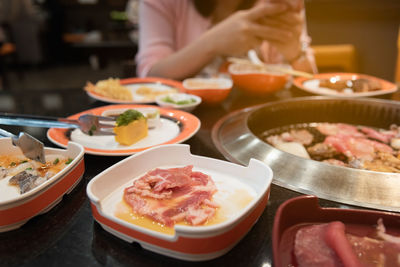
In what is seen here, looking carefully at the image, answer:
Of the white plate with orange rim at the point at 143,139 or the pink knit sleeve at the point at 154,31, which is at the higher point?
the pink knit sleeve at the point at 154,31

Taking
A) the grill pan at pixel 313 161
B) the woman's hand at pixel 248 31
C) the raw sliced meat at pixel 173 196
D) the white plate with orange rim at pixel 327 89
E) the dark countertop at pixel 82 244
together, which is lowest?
the dark countertop at pixel 82 244

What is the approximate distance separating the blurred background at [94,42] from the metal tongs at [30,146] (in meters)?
0.86

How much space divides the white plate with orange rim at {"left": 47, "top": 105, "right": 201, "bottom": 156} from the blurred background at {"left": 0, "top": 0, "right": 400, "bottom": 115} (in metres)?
0.63

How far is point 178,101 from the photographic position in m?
1.81

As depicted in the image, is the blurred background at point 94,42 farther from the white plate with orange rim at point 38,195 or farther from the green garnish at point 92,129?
the white plate with orange rim at point 38,195

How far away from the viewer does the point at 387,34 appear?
15.8 ft

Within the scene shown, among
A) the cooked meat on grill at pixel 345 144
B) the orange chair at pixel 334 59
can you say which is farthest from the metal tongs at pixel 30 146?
the orange chair at pixel 334 59

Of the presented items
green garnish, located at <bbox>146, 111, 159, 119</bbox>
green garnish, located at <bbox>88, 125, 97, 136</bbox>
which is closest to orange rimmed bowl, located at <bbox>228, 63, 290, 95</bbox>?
green garnish, located at <bbox>146, 111, 159, 119</bbox>

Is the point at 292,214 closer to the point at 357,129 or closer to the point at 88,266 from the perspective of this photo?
the point at 88,266

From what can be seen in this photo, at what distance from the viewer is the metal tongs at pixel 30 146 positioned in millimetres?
1000

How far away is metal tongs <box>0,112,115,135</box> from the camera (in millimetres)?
1250

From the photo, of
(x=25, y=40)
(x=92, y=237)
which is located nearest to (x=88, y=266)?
(x=92, y=237)

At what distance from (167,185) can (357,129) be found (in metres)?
1.40

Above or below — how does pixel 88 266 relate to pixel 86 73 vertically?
above
